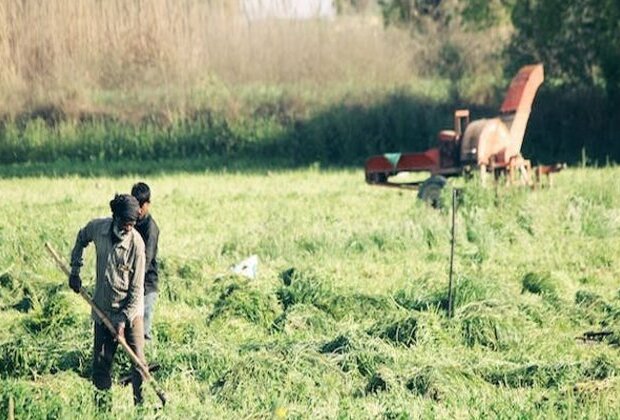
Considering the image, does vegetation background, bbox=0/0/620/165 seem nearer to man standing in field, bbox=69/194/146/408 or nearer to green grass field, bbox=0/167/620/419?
green grass field, bbox=0/167/620/419

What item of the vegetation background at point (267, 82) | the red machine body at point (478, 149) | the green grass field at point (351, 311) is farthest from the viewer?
the vegetation background at point (267, 82)

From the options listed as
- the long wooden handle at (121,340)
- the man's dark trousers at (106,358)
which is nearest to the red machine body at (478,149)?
the man's dark trousers at (106,358)

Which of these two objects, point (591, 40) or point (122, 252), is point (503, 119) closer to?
point (591, 40)

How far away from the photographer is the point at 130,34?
28.0 metres

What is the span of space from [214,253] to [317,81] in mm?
16020

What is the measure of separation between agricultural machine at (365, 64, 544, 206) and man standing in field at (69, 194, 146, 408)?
9.71m

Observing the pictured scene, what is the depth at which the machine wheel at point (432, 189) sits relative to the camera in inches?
696

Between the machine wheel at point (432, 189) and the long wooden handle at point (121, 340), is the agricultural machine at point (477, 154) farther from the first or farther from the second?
the long wooden handle at point (121, 340)

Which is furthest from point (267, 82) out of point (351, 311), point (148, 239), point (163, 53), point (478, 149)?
point (148, 239)

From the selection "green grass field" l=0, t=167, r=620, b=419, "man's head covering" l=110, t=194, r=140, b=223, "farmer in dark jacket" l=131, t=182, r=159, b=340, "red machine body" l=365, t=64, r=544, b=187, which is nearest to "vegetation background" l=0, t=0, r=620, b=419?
"green grass field" l=0, t=167, r=620, b=419

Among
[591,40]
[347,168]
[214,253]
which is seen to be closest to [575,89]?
[591,40]

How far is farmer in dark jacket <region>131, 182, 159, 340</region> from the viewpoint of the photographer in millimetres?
9359

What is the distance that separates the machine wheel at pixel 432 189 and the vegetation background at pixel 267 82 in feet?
28.6

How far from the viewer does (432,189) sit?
17.8 m
